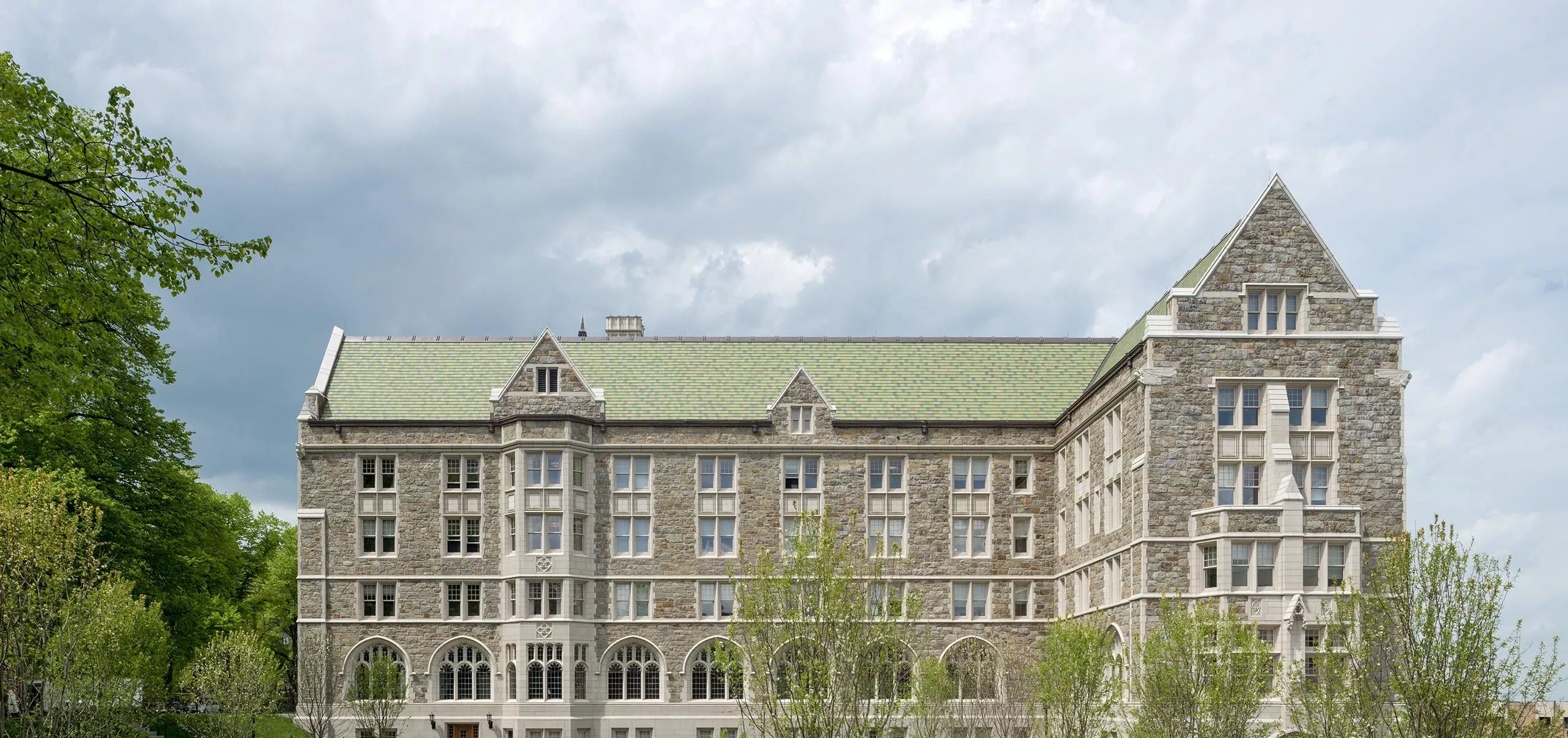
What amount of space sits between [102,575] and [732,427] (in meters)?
24.2

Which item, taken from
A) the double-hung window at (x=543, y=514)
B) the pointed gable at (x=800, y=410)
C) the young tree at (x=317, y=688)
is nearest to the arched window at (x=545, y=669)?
the double-hung window at (x=543, y=514)

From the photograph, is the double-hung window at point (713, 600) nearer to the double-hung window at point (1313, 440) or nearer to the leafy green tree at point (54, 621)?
the leafy green tree at point (54, 621)

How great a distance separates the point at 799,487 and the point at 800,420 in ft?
9.08

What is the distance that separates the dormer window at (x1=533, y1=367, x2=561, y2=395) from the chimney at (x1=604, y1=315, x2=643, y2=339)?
28.7 feet

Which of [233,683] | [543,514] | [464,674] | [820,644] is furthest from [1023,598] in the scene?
[820,644]

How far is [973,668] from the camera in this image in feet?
184

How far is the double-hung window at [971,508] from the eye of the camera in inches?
2421

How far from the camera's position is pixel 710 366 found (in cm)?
6606

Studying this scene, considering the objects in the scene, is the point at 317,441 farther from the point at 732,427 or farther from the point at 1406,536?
the point at 1406,536

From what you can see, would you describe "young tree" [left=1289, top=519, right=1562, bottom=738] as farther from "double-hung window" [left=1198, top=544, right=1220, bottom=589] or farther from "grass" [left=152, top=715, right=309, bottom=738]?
"grass" [left=152, top=715, right=309, bottom=738]

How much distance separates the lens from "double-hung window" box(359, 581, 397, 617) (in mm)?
60938

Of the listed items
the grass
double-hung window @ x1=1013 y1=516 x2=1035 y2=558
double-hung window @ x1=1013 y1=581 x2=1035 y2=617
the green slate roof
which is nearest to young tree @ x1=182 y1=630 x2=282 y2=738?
the grass

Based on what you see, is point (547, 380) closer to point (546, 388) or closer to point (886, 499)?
point (546, 388)

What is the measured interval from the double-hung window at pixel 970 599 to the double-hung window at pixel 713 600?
9.08 m
